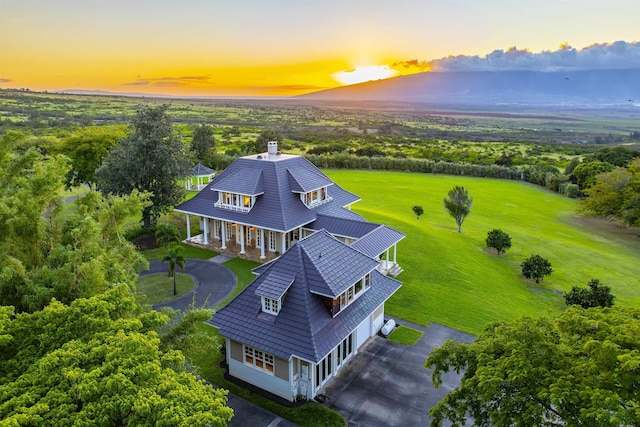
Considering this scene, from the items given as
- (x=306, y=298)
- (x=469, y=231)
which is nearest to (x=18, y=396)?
(x=306, y=298)

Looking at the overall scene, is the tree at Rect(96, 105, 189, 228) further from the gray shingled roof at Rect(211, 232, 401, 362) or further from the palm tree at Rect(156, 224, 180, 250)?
the gray shingled roof at Rect(211, 232, 401, 362)

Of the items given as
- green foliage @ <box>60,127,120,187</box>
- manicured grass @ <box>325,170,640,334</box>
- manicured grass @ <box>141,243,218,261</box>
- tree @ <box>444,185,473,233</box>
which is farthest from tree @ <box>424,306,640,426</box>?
green foliage @ <box>60,127,120,187</box>

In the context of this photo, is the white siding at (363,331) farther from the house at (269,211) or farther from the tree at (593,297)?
the tree at (593,297)

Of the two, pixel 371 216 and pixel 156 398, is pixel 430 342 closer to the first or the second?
pixel 156 398

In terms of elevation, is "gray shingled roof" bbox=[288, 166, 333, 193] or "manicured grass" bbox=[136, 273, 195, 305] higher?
"gray shingled roof" bbox=[288, 166, 333, 193]

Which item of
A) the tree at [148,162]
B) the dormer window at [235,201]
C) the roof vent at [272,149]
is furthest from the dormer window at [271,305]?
the roof vent at [272,149]

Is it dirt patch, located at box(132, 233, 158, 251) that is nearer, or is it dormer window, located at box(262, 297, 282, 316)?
dormer window, located at box(262, 297, 282, 316)
